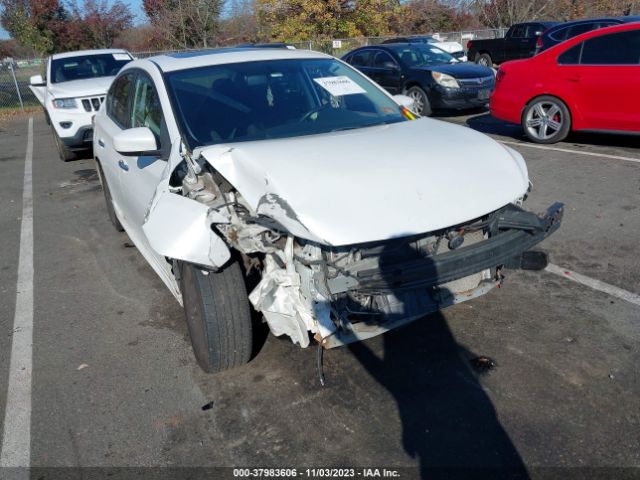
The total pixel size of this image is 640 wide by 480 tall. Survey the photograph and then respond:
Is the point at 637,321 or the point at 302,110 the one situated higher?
the point at 302,110

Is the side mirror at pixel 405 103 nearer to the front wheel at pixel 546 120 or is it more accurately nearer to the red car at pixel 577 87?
the red car at pixel 577 87

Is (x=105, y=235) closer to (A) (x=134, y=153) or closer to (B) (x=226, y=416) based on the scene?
(A) (x=134, y=153)

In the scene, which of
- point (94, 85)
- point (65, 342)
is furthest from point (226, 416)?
point (94, 85)

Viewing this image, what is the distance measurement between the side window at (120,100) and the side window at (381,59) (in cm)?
788

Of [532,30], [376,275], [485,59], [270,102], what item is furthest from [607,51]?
[485,59]

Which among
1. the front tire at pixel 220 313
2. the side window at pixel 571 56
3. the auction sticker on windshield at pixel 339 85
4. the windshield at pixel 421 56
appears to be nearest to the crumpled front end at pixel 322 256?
the front tire at pixel 220 313

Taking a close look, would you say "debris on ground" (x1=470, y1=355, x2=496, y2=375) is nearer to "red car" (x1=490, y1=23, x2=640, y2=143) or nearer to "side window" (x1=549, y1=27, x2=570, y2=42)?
"red car" (x1=490, y1=23, x2=640, y2=143)

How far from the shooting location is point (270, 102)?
3811mm

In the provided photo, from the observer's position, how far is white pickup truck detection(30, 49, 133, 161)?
29.9 ft

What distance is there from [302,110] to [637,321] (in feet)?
8.60

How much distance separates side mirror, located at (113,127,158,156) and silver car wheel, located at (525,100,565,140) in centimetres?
653

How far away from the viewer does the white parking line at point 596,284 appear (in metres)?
3.82

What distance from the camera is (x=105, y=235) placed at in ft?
19.0

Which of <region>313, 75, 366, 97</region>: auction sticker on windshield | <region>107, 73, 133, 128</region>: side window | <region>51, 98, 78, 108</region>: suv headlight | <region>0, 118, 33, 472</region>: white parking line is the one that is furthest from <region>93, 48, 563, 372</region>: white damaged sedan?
<region>51, 98, 78, 108</region>: suv headlight
